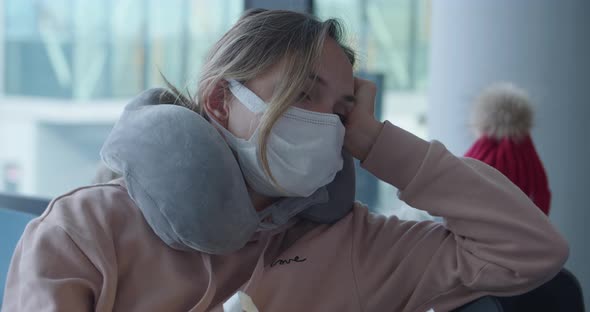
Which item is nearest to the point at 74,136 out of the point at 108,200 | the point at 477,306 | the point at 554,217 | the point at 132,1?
the point at 132,1

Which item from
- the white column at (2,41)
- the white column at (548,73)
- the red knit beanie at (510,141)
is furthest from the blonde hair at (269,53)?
the white column at (2,41)

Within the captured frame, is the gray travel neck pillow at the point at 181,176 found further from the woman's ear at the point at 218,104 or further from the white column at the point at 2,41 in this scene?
the white column at the point at 2,41

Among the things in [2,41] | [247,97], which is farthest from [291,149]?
[2,41]

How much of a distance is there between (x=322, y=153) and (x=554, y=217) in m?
1.91

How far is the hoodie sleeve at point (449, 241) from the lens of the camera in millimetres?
1229

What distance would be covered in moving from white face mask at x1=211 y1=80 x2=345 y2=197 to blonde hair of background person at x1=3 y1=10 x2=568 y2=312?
0.05 ft

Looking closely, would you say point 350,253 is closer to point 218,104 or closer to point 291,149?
point 291,149

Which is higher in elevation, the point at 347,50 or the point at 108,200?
the point at 347,50

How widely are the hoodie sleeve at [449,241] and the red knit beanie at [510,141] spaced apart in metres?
0.84

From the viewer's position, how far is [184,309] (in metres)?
1.21

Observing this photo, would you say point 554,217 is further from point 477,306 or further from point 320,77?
point 320,77

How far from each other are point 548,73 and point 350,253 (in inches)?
68.1

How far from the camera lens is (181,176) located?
1110 mm

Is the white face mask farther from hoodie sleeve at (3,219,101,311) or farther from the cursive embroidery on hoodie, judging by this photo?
hoodie sleeve at (3,219,101,311)
